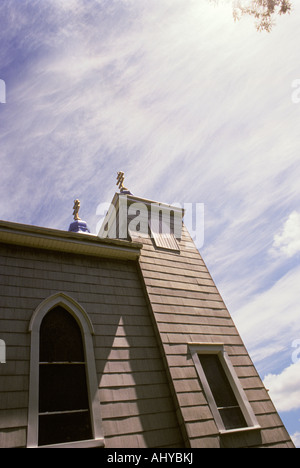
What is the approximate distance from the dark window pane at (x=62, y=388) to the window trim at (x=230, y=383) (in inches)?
89.8

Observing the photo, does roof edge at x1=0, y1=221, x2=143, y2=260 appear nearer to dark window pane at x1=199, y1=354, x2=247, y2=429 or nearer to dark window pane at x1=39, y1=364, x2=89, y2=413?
dark window pane at x1=39, y1=364, x2=89, y2=413

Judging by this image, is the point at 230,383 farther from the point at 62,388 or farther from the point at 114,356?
the point at 62,388

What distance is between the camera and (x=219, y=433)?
15.8ft

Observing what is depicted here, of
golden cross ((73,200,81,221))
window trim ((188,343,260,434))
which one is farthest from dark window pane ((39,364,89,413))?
golden cross ((73,200,81,221))

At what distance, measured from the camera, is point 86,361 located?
5.04m

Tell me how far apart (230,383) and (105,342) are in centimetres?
274

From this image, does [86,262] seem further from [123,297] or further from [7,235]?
[7,235]

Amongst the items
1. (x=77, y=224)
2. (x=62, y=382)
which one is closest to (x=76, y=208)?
(x=77, y=224)

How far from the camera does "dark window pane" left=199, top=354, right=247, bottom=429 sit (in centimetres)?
525

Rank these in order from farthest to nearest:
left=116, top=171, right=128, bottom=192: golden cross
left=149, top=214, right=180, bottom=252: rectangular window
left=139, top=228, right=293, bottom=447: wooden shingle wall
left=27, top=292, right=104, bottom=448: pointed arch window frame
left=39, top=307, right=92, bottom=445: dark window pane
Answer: left=116, top=171, right=128, bottom=192: golden cross → left=149, top=214, right=180, bottom=252: rectangular window → left=139, top=228, right=293, bottom=447: wooden shingle wall → left=39, top=307, right=92, bottom=445: dark window pane → left=27, top=292, right=104, bottom=448: pointed arch window frame

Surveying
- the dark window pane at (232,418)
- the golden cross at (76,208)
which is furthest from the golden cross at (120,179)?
the dark window pane at (232,418)

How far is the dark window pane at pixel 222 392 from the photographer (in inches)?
207

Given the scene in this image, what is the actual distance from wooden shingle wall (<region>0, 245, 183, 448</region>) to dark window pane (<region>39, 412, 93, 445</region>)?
28 cm

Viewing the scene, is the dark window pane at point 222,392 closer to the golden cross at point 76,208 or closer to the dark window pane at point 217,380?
the dark window pane at point 217,380
